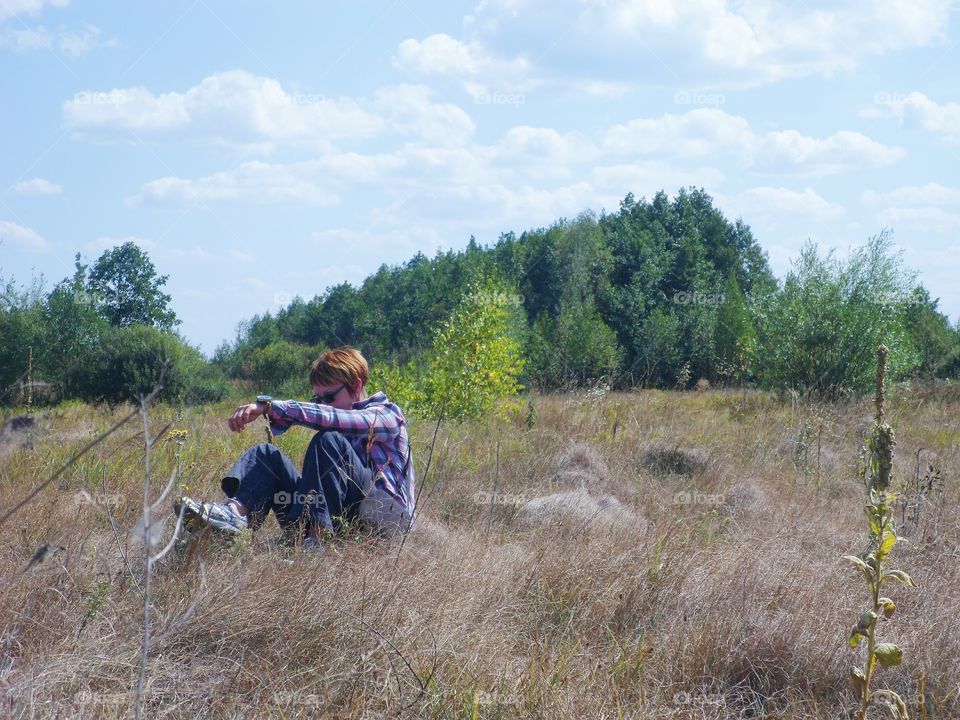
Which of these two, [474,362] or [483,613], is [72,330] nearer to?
[474,362]

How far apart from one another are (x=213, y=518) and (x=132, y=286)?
25.6 m

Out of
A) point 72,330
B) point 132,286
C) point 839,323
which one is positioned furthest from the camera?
point 72,330

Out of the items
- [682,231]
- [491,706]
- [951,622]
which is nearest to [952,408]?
[951,622]

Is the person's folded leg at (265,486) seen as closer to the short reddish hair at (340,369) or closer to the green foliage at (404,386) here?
the short reddish hair at (340,369)

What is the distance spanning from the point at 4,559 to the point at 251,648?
1231 mm

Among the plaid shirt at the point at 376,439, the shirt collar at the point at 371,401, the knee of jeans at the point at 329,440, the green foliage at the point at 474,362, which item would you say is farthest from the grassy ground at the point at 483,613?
the green foliage at the point at 474,362

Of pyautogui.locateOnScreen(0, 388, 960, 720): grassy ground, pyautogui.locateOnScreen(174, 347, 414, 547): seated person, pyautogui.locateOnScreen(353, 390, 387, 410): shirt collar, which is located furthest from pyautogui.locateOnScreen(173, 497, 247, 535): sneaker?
pyautogui.locateOnScreen(353, 390, 387, 410): shirt collar

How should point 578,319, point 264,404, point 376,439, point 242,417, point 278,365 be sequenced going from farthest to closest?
1. point 278,365
2. point 578,319
3. point 376,439
4. point 264,404
5. point 242,417

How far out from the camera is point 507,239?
5262cm

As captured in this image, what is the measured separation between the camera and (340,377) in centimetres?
407

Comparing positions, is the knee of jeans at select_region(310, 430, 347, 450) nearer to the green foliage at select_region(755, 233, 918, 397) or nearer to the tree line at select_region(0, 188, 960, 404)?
the tree line at select_region(0, 188, 960, 404)

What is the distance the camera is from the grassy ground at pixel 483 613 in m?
2.44

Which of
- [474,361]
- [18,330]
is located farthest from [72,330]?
[474,361]

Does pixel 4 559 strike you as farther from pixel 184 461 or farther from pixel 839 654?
pixel 839 654
